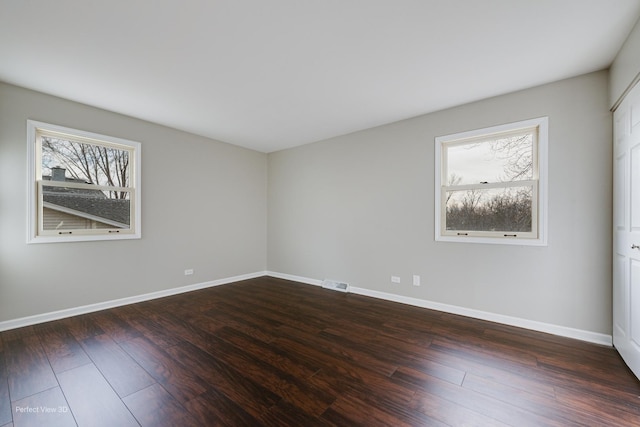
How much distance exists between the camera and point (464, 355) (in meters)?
2.26

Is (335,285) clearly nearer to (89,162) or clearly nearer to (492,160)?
(492,160)

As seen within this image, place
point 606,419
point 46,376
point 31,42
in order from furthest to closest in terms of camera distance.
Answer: point 31,42, point 46,376, point 606,419

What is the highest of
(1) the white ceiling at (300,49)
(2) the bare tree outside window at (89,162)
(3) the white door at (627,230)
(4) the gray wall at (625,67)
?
(1) the white ceiling at (300,49)

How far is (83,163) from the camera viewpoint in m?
3.35

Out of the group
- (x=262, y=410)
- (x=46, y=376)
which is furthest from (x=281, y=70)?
(x=46, y=376)

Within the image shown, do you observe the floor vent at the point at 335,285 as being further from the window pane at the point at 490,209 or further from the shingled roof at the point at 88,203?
the shingled roof at the point at 88,203

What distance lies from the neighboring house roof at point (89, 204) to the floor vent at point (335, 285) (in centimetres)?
317

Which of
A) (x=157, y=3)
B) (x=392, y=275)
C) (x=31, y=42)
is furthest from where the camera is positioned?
(x=392, y=275)

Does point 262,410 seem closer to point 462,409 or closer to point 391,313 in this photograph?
point 462,409

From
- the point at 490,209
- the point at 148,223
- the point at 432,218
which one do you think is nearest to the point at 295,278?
the point at 148,223

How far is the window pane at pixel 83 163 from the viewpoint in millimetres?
3111

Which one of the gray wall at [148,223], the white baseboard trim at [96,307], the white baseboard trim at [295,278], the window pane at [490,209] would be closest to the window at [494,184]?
the window pane at [490,209]

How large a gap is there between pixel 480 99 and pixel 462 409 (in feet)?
10.4

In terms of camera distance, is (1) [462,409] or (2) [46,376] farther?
(2) [46,376]
